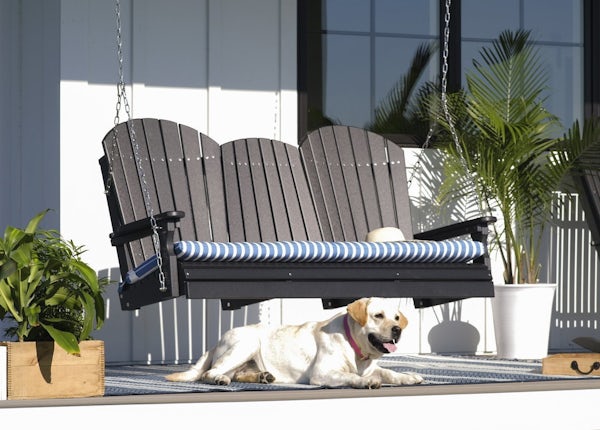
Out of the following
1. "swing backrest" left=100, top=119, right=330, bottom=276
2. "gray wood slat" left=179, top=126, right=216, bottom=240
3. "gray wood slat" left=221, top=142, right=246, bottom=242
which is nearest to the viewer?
"swing backrest" left=100, top=119, right=330, bottom=276

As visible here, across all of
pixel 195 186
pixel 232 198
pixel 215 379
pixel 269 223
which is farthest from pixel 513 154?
pixel 215 379

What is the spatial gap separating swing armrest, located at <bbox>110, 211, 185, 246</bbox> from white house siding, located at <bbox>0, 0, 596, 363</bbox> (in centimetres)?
111

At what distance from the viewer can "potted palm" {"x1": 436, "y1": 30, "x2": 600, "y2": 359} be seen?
19.1 feet

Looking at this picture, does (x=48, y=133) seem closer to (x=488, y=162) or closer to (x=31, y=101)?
(x=31, y=101)

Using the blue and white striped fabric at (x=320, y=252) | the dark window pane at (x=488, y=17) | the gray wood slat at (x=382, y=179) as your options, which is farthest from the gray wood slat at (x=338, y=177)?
the dark window pane at (x=488, y=17)

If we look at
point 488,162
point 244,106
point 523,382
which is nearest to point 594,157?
point 488,162

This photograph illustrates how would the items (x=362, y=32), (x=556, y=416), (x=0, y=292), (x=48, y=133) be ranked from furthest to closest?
(x=362, y=32), (x=48, y=133), (x=556, y=416), (x=0, y=292)

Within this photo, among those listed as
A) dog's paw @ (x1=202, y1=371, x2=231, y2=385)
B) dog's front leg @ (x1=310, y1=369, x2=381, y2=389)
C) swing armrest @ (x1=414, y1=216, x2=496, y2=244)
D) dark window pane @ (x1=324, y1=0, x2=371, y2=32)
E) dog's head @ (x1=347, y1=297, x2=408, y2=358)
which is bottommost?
dog's paw @ (x1=202, y1=371, x2=231, y2=385)

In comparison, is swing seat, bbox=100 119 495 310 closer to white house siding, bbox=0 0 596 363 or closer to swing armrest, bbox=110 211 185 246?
swing armrest, bbox=110 211 185 246

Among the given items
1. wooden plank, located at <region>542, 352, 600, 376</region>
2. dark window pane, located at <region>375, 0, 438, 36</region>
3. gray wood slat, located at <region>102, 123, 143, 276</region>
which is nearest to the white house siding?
dark window pane, located at <region>375, 0, 438, 36</region>

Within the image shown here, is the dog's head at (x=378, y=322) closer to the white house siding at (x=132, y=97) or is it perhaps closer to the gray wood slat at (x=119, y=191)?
the gray wood slat at (x=119, y=191)

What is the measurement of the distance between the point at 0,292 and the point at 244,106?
→ 232 centimetres

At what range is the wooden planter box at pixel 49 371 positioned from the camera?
3.82 meters

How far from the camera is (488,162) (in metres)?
5.85
